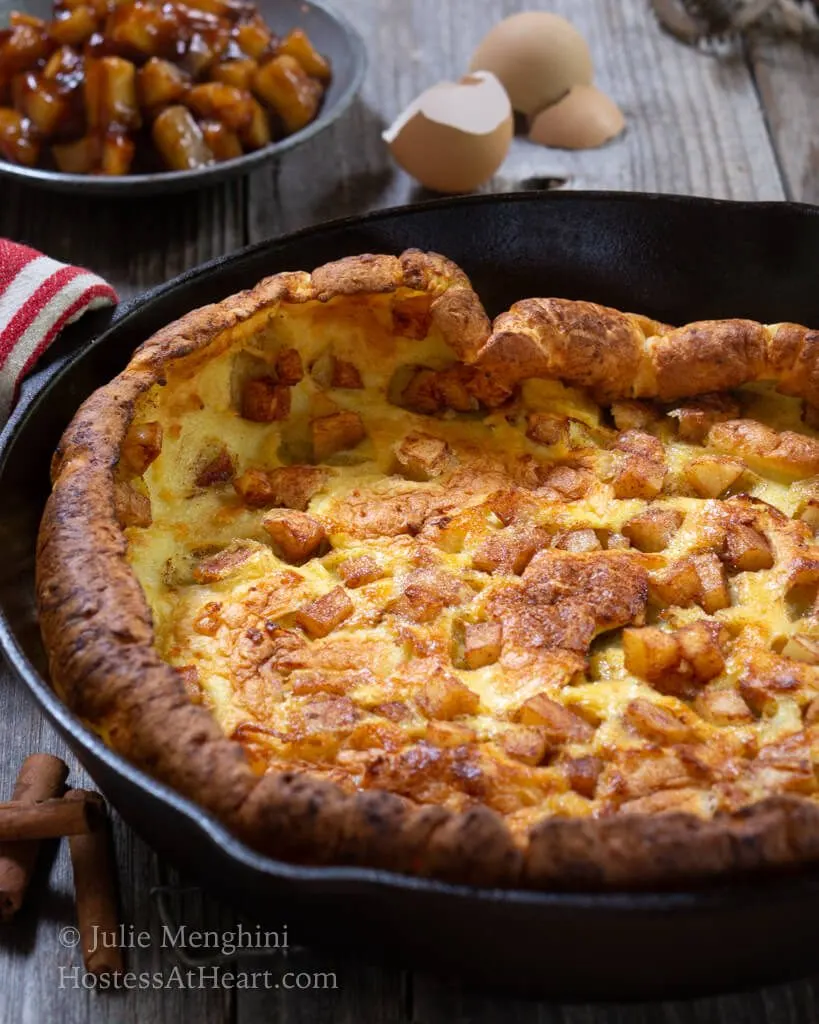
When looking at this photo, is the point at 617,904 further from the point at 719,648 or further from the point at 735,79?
the point at 735,79

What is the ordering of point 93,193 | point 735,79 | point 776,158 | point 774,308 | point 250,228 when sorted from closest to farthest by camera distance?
point 774,308 < point 93,193 < point 250,228 < point 776,158 < point 735,79

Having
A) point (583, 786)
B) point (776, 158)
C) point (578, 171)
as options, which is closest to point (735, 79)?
point (776, 158)

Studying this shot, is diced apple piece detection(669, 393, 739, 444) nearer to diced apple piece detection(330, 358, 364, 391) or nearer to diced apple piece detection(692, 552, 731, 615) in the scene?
diced apple piece detection(692, 552, 731, 615)

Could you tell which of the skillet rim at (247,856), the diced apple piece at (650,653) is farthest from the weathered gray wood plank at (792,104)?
the skillet rim at (247,856)

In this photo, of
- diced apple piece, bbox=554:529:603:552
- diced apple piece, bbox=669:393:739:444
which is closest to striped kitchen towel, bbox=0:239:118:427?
diced apple piece, bbox=554:529:603:552

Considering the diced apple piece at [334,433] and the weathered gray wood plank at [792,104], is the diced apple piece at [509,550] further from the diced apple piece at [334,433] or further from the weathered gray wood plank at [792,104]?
the weathered gray wood plank at [792,104]

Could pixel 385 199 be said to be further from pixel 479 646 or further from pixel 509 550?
pixel 479 646
